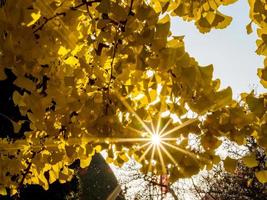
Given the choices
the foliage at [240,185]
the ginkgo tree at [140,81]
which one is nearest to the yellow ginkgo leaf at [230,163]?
the ginkgo tree at [140,81]

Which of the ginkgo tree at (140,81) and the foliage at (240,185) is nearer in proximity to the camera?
the ginkgo tree at (140,81)

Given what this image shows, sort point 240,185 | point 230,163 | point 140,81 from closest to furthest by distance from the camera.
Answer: point 230,163, point 140,81, point 240,185

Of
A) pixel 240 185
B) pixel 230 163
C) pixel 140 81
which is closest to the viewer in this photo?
pixel 230 163

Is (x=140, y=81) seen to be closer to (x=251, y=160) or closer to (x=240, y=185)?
(x=251, y=160)

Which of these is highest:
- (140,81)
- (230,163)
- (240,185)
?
(240,185)

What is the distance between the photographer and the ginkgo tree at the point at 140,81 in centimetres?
158

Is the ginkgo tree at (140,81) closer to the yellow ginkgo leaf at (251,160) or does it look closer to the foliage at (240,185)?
the yellow ginkgo leaf at (251,160)

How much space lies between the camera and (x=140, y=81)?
211 cm

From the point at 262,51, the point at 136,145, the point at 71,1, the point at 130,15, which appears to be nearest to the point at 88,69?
the point at 71,1

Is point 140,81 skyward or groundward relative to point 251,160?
skyward

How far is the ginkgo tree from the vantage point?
158 centimetres

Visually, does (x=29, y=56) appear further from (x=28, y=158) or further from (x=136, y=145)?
(x=28, y=158)

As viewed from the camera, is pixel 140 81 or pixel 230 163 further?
pixel 140 81

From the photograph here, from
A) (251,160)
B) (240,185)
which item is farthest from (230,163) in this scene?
(240,185)
